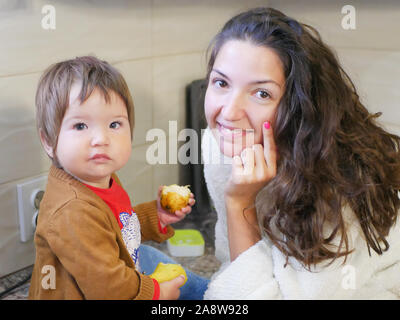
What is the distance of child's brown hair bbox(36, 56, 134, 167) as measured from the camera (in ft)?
2.53

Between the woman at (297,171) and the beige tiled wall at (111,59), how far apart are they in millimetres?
330

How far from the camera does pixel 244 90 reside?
821 millimetres

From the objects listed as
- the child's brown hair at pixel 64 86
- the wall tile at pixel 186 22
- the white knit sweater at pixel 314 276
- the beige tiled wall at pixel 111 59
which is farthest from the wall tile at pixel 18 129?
the white knit sweater at pixel 314 276

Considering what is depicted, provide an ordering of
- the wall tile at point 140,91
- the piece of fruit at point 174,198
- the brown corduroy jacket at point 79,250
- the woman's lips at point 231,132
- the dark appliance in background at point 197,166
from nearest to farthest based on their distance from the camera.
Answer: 1. the brown corduroy jacket at point 79,250
2. the woman's lips at point 231,132
3. the piece of fruit at point 174,198
4. the wall tile at point 140,91
5. the dark appliance in background at point 197,166

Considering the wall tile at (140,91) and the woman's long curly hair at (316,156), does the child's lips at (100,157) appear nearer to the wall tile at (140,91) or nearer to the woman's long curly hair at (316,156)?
the woman's long curly hair at (316,156)

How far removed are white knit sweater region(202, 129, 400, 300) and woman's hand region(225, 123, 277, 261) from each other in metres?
0.03

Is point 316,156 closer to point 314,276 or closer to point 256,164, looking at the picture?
point 256,164

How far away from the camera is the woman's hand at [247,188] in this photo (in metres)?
0.85

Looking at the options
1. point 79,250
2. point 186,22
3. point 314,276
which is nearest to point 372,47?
point 186,22

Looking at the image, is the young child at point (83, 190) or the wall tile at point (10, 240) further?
the wall tile at point (10, 240)

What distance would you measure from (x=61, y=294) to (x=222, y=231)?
1.47ft

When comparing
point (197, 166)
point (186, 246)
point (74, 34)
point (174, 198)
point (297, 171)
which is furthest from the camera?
point (197, 166)

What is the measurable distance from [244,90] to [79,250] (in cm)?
34

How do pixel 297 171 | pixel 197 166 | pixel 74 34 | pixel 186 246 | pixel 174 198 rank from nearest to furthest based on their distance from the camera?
1. pixel 297 171
2. pixel 174 198
3. pixel 74 34
4. pixel 186 246
5. pixel 197 166
